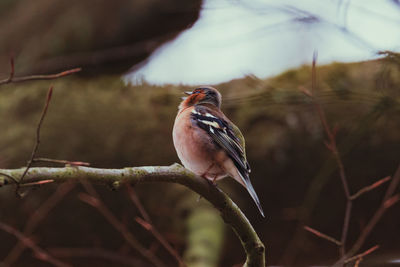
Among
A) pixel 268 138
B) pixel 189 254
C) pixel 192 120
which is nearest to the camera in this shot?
pixel 192 120

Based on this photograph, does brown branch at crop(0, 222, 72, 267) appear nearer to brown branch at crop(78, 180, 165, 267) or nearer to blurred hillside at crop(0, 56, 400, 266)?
brown branch at crop(78, 180, 165, 267)

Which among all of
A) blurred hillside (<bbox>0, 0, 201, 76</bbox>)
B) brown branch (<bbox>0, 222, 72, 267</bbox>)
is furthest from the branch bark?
blurred hillside (<bbox>0, 0, 201, 76</bbox>)

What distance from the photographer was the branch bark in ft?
4.88

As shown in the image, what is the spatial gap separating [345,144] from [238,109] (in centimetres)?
152

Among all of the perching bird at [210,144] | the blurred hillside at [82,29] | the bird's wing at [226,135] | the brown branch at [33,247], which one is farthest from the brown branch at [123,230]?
the blurred hillside at [82,29]

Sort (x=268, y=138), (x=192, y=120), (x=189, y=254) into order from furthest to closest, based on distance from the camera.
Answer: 1. (x=268, y=138)
2. (x=189, y=254)
3. (x=192, y=120)

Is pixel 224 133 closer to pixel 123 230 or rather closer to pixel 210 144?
pixel 210 144

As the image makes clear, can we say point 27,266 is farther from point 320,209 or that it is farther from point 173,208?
point 320,209

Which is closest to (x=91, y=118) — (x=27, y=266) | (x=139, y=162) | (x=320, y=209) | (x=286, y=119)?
(x=139, y=162)

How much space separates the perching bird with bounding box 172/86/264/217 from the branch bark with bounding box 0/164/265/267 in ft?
1.05

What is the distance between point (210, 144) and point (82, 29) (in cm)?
232

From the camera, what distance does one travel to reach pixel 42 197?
3598 mm

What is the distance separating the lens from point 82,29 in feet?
14.5

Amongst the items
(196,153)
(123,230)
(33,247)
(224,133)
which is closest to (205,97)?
(224,133)
